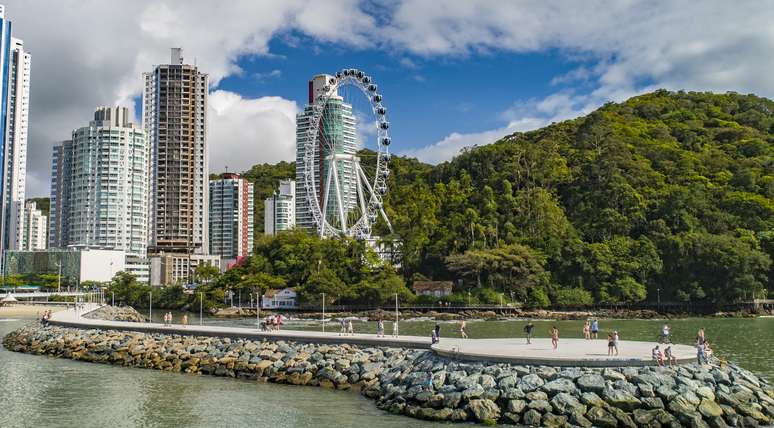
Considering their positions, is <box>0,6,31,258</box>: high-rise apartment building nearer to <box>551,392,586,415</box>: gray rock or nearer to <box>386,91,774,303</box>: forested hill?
<box>386,91,774,303</box>: forested hill

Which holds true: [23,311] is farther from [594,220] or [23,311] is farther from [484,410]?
[594,220]

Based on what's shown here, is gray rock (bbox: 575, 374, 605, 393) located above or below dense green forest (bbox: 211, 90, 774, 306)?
below

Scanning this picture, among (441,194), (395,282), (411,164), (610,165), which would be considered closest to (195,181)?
(411,164)

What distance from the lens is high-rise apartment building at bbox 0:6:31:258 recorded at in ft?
402

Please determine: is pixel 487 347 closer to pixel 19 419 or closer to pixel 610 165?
pixel 19 419

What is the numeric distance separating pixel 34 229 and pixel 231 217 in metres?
48.3

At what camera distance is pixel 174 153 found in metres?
144

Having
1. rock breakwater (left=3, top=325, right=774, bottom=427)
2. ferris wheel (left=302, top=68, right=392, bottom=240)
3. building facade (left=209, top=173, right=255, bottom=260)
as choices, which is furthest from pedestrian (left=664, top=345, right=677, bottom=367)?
building facade (left=209, top=173, right=255, bottom=260)

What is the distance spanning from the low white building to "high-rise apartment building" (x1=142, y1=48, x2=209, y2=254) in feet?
176

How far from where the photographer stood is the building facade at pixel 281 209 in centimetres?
17250

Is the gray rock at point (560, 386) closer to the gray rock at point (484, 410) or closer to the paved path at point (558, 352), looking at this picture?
the paved path at point (558, 352)

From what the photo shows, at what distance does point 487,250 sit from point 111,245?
78.7m

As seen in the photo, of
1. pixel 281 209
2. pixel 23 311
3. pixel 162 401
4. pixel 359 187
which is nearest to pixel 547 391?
pixel 162 401

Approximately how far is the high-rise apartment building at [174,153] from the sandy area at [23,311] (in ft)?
167
